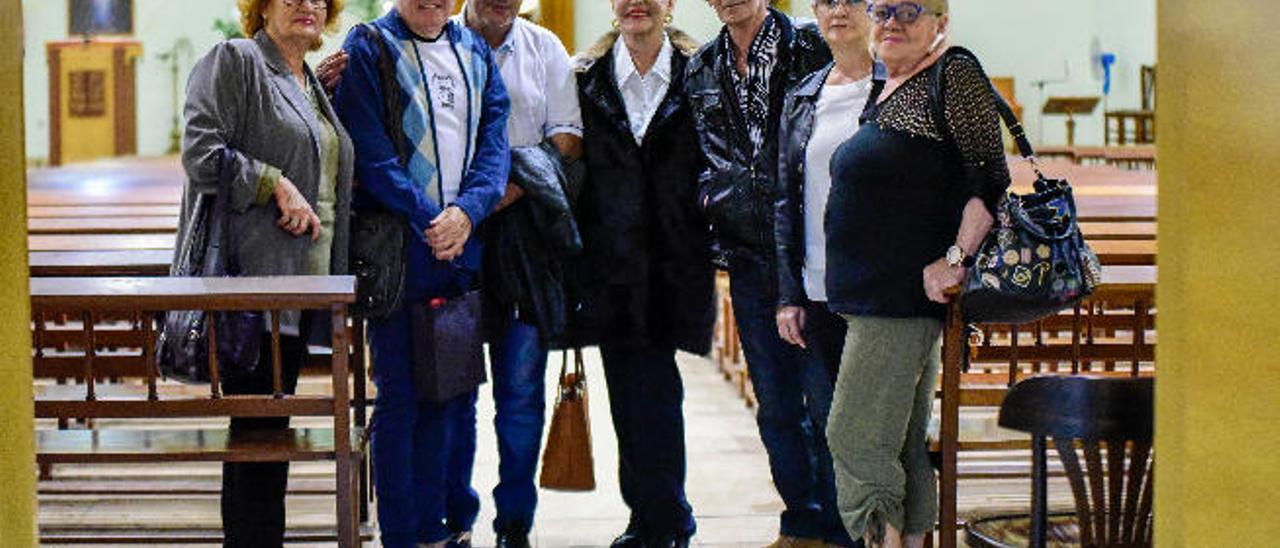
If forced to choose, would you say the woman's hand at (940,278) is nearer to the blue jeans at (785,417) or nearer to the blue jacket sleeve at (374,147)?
Result: the blue jeans at (785,417)

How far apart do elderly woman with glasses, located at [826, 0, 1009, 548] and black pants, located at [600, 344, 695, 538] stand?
86 centimetres

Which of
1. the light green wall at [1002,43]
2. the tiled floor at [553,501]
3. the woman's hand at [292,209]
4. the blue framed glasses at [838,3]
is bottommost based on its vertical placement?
the tiled floor at [553,501]

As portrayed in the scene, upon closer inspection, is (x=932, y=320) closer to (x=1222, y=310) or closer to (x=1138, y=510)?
(x=1138, y=510)

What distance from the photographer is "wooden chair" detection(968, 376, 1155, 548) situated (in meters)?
2.65

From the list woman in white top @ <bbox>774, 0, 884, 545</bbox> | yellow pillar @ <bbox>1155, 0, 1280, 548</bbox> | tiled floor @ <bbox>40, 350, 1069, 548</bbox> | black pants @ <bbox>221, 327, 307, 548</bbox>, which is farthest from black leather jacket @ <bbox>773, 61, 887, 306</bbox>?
yellow pillar @ <bbox>1155, 0, 1280, 548</bbox>

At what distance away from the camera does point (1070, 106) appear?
1653 cm

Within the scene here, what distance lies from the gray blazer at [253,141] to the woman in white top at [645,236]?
654mm

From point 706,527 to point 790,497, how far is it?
92 cm

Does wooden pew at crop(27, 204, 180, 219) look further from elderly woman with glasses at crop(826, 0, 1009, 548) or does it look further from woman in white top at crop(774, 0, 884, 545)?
elderly woman with glasses at crop(826, 0, 1009, 548)

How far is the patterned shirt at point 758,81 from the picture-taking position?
13.4 feet

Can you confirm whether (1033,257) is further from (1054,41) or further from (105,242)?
(1054,41)

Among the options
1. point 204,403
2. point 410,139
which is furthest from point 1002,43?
point 204,403

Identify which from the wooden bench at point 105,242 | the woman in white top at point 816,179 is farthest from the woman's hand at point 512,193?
the wooden bench at point 105,242

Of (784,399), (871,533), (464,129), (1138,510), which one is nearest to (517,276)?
(464,129)
